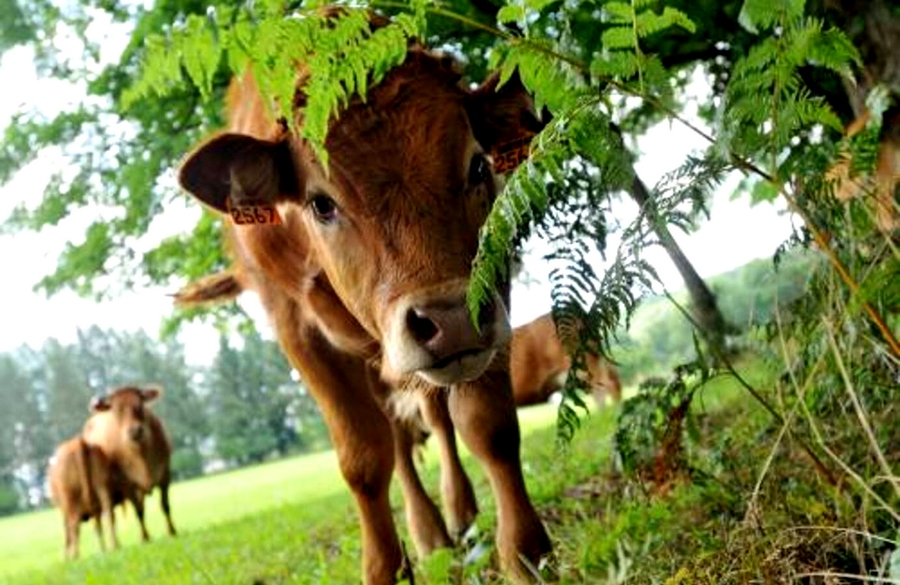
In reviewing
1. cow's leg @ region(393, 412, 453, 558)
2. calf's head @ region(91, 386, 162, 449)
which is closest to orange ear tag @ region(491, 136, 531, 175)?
cow's leg @ region(393, 412, 453, 558)

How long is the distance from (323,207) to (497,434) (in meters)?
1.08

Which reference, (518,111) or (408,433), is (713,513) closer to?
(518,111)

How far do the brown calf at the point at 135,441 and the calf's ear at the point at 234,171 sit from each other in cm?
1522

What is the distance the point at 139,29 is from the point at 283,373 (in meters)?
83.7

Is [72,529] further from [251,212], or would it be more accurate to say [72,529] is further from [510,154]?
[510,154]

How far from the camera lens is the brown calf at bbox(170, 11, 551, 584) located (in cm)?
307

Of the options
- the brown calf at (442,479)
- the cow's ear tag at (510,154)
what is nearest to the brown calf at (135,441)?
the brown calf at (442,479)

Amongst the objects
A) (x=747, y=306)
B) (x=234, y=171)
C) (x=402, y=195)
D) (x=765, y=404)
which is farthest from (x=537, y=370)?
(x=765, y=404)

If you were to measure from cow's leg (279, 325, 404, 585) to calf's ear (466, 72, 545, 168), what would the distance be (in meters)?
1.23

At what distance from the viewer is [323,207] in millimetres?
3707

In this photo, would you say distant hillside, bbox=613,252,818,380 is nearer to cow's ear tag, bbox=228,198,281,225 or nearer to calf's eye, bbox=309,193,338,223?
calf's eye, bbox=309,193,338,223

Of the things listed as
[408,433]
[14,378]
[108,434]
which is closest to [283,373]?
[14,378]

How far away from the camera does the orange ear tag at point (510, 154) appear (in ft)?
11.7

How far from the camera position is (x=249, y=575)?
5738 millimetres
